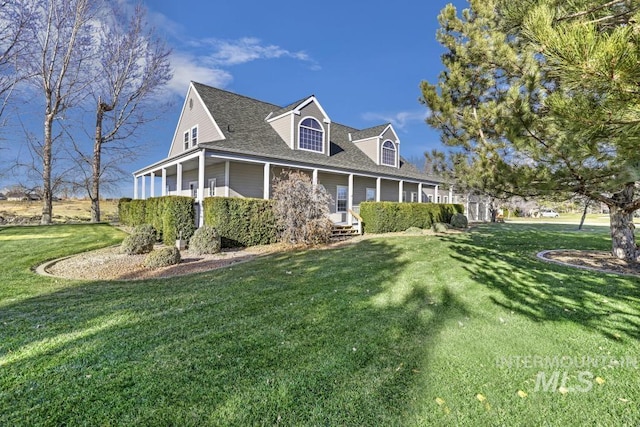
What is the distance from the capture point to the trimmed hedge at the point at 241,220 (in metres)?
10.6

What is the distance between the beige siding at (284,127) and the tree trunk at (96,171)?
1527 centimetres

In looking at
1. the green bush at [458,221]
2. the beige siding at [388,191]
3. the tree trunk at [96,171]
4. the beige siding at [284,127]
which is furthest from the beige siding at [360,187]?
the tree trunk at [96,171]

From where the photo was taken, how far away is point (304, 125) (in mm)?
Answer: 16562

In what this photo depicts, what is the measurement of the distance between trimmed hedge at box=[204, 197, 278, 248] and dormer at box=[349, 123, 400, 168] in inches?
448

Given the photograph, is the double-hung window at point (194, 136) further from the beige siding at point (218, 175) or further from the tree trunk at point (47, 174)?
the tree trunk at point (47, 174)

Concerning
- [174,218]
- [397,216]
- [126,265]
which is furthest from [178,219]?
[397,216]

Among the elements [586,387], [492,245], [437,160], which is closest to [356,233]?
[437,160]

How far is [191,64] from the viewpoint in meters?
21.1

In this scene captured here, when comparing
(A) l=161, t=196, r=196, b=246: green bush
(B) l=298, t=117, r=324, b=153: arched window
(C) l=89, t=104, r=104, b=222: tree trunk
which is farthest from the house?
(C) l=89, t=104, r=104, b=222: tree trunk

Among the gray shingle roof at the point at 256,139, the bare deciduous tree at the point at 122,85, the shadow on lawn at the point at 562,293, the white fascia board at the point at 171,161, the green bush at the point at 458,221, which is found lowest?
the shadow on lawn at the point at 562,293

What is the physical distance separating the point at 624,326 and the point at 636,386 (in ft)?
5.37

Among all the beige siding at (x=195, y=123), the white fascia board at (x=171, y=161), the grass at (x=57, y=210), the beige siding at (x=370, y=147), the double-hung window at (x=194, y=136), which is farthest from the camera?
the grass at (x=57, y=210)

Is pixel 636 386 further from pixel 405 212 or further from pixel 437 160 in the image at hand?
pixel 405 212

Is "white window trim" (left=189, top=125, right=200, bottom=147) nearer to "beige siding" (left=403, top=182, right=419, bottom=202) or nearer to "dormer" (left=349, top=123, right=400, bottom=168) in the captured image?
"dormer" (left=349, top=123, right=400, bottom=168)
